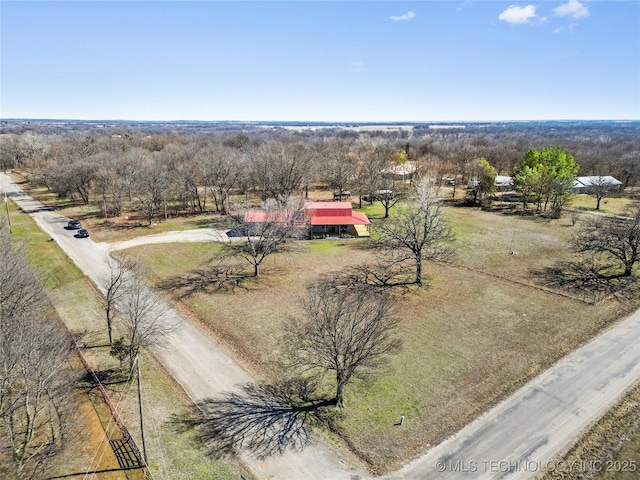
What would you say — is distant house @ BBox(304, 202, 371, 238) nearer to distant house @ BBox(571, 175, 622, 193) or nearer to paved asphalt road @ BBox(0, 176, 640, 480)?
paved asphalt road @ BBox(0, 176, 640, 480)

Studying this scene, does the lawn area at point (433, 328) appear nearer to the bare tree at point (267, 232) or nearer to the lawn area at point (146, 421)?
the bare tree at point (267, 232)

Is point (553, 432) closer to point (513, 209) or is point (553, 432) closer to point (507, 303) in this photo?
point (507, 303)

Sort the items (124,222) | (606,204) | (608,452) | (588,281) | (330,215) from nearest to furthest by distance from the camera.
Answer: (608,452)
(588,281)
(330,215)
(124,222)
(606,204)

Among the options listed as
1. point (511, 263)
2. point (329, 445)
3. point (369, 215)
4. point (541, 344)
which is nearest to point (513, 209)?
point (369, 215)

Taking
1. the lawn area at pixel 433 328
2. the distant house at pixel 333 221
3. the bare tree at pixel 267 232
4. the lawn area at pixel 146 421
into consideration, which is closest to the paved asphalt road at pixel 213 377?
the lawn area at pixel 146 421

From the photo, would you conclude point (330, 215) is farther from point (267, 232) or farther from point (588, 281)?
point (588, 281)

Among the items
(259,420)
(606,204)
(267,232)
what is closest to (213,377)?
(259,420)
